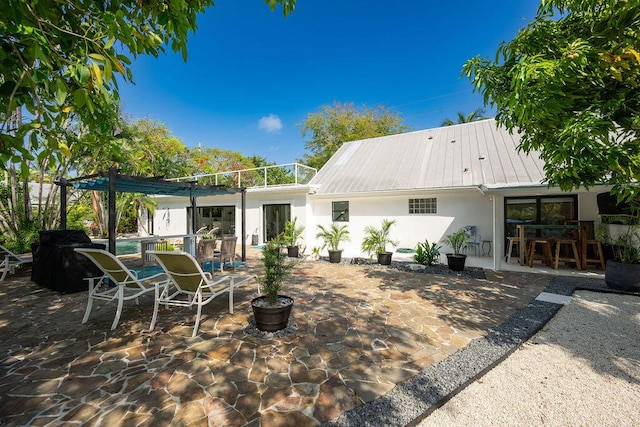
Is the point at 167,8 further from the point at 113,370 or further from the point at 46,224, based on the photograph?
the point at 46,224

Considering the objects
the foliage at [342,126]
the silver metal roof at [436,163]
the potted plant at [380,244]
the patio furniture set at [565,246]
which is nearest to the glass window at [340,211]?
the silver metal roof at [436,163]

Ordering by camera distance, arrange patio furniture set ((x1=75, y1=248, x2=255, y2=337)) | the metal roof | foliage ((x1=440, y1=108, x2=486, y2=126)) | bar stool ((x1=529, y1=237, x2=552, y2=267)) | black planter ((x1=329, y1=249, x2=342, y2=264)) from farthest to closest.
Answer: foliage ((x1=440, y1=108, x2=486, y2=126)), black planter ((x1=329, y1=249, x2=342, y2=264)), bar stool ((x1=529, y1=237, x2=552, y2=267)), the metal roof, patio furniture set ((x1=75, y1=248, x2=255, y2=337))

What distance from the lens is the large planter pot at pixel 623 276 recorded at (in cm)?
597

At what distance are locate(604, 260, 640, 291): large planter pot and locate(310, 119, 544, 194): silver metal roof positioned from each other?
10.1ft

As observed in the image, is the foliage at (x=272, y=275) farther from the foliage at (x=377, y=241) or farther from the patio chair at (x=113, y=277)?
the foliage at (x=377, y=241)

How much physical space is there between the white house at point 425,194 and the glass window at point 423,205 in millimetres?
38

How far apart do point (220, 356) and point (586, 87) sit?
17.6 feet

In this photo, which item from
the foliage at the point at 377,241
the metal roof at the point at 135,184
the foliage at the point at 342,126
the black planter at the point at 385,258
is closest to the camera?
the metal roof at the point at 135,184

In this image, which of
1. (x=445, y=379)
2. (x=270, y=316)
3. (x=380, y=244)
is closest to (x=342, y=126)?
(x=380, y=244)

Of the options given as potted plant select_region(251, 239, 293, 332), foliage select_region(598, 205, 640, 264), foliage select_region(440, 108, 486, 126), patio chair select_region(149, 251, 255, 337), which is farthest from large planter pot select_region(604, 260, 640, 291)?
foliage select_region(440, 108, 486, 126)

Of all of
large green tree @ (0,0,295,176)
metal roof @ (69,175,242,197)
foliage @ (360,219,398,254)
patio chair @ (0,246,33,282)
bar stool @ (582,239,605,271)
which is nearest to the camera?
large green tree @ (0,0,295,176)

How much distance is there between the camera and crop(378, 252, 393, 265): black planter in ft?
30.7

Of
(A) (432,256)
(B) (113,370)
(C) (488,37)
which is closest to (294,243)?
(A) (432,256)

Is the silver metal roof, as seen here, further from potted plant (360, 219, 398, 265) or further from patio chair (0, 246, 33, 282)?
patio chair (0, 246, 33, 282)
